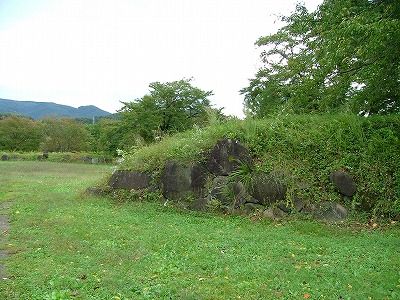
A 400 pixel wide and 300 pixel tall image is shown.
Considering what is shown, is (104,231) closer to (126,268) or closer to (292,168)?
(126,268)

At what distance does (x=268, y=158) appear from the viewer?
7.65 metres

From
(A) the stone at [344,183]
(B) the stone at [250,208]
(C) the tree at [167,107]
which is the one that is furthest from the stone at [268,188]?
(C) the tree at [167,107]

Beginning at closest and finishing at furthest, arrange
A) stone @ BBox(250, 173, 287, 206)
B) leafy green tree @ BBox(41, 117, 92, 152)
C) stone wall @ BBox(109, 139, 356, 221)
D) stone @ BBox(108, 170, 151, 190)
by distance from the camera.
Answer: stone wall @ BBox(109, 139, 356, 221), stone @ BBox(250, 173, 287, 206), stone @ BBox(108, 170, 151, 190), leafy green tree @ BBox(41, 117, 92, 152)

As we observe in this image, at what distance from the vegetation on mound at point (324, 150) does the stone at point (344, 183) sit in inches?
4.1

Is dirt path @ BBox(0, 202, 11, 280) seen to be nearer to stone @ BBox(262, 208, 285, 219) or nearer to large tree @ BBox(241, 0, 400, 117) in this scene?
stone @ BBox(262, 208, 285, 219)

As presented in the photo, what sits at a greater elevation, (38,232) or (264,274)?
(264,274)

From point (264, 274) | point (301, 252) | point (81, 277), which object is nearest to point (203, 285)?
point (264, 274)

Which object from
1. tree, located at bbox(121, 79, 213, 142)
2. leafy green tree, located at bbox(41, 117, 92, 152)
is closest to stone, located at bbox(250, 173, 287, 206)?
tree, located at bbox(121, 79, 213, 142)

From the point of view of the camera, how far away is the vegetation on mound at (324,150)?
6.84 meters

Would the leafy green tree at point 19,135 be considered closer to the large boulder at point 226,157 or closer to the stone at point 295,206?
the large boulder at point 226,157

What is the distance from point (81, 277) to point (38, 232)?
2441 mm

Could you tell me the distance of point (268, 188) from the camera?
23.9ft

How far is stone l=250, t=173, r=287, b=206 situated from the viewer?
721 cm

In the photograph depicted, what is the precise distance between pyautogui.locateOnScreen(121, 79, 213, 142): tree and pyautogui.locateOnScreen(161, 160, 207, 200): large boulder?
56.4ft
